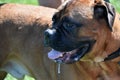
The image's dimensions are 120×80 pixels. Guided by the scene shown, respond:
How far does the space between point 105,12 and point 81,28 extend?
0.91 feet

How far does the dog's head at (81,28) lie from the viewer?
397 cm

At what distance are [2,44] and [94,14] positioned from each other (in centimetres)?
144

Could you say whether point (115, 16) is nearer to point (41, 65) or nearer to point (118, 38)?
point (118, 38)

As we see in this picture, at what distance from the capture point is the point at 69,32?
13.1ft

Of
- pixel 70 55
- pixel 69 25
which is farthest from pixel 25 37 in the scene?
pixel 69 25

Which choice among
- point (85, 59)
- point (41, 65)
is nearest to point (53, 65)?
point (41, 65)

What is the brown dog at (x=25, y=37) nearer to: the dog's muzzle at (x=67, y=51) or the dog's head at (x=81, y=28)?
the dog's muzzle at (x=67, y=51)

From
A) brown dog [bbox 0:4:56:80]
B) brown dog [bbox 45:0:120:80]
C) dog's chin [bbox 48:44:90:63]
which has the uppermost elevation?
brown dog [bbox 45:0:120:80]

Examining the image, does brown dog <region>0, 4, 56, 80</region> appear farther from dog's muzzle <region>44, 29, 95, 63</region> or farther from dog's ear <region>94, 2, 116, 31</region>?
Answer: dog's ear <region>94, 2, 116, 31</region>

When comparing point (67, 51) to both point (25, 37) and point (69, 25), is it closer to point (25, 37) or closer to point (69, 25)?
point (69, 25)

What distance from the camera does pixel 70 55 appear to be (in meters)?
4.18

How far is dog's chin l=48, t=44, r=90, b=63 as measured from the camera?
13.3 ft

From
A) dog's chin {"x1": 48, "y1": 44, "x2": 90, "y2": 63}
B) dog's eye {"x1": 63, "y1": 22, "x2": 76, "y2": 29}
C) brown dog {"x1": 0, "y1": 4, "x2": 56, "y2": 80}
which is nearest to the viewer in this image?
dog's eye {"x1": 63, "y1": 22, "x2": 76, "y2": 29}

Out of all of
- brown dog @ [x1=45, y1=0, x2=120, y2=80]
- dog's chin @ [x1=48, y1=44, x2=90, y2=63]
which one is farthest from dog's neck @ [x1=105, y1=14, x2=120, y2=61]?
dog's chin @ [x1=48, y1=44, x2=90, y2=63]
